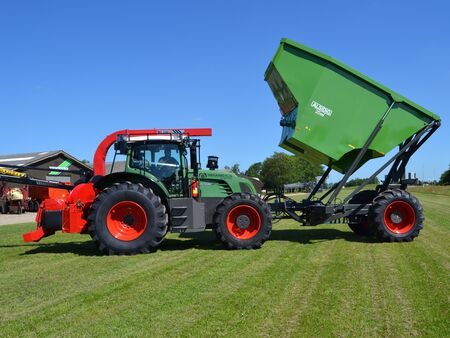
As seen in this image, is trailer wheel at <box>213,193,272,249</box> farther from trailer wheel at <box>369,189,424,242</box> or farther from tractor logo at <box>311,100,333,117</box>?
trailer wheel at <box>369,189,424,242</box>

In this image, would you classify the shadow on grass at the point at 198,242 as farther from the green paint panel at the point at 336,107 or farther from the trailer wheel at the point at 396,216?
the green paint panel at the point at 336,107

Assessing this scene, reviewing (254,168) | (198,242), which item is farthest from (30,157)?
(254,168)

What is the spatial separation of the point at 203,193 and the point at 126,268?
2.98m

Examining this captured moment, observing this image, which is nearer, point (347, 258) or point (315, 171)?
point (347, 258)

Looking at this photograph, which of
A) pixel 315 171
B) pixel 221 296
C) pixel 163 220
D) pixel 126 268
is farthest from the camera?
pixel 315 171

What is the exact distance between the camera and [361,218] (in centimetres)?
1069

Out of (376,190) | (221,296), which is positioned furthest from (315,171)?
(221,296)

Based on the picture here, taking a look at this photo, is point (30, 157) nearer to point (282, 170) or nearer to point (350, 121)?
point (350, 121)

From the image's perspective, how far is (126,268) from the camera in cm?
737

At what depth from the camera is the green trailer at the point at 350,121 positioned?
9.74 m

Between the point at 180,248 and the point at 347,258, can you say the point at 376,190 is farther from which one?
the point at 180,248

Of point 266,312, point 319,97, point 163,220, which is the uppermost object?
point 319,97

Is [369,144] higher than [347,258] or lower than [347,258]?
higher

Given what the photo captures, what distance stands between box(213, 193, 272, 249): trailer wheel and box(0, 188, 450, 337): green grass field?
0.31 m
